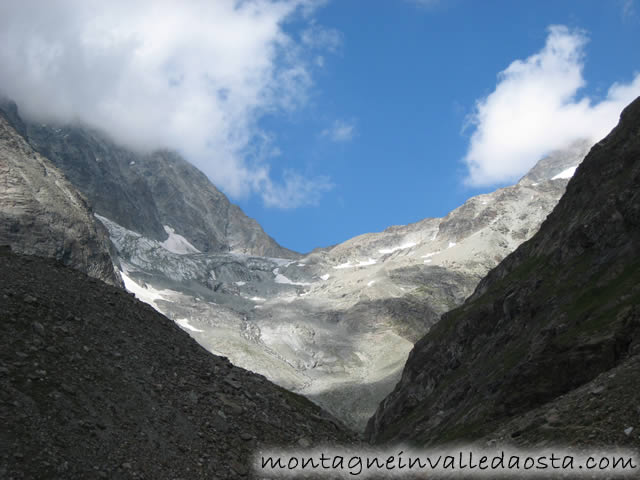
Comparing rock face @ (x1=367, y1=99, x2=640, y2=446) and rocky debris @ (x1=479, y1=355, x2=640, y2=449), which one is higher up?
rock face @ (x1=367, y1=99, x2=640, y2=446)

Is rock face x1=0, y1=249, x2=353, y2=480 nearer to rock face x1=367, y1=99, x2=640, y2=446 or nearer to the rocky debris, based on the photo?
the rocky debris

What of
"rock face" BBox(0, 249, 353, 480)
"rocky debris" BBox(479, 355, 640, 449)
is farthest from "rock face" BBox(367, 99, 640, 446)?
"rock face" BBox(0, 249, 353, 480)

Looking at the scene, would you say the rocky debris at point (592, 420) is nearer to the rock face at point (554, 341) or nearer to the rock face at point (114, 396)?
the rock face at point (554, 341)

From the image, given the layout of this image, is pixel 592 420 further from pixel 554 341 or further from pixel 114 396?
pixel 554 341

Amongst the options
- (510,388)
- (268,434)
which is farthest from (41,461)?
(510,388)

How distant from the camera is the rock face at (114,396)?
19.6m

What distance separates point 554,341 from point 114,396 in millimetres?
44961

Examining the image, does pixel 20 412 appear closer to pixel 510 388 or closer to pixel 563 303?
pixel 510 388

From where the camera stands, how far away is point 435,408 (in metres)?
85.7

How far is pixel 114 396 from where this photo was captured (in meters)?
24.0

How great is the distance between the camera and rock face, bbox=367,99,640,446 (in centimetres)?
2998

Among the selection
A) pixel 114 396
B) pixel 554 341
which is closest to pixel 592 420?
pixel 114 396

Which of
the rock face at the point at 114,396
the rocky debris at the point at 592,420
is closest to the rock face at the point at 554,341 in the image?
the rocky debris at the point at 592,420

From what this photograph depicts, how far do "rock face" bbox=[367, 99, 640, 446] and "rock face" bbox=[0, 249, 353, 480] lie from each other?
14349mm
